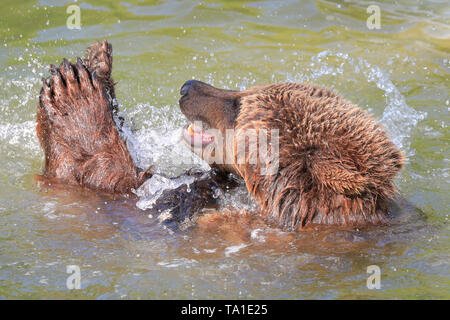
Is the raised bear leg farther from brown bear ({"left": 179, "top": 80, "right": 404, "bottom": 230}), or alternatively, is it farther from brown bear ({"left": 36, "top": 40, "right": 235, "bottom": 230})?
brown bear ({"left": 179, "top": 80, "right": 404, "bottom": 230})

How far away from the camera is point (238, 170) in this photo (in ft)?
15.2

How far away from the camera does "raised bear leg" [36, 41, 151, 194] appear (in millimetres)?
5004

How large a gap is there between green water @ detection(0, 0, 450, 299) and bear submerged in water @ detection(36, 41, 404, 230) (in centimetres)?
19

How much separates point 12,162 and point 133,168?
1520 millimetres

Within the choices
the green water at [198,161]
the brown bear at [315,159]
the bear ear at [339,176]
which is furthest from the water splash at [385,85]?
the bear ear at [339,176]

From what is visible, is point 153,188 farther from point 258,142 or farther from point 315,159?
point 315,159

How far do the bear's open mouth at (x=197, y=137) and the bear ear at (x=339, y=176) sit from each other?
97cm

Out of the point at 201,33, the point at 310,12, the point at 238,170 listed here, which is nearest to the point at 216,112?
the point at 238,170

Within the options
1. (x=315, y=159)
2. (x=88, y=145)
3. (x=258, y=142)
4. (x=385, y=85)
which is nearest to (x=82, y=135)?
(x=88, y=145)

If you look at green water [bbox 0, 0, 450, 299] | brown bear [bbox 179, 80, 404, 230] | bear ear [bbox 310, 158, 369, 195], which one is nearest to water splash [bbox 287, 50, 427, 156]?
green water [bbox 0, 0, 450, 299]

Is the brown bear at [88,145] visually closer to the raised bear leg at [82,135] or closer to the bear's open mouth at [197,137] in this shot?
the raised bear leg at [82,135]

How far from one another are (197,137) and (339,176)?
4.11 ft

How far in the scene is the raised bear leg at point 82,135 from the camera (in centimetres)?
500

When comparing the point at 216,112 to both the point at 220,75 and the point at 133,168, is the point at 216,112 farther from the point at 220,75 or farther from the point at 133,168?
the point at 220,75
